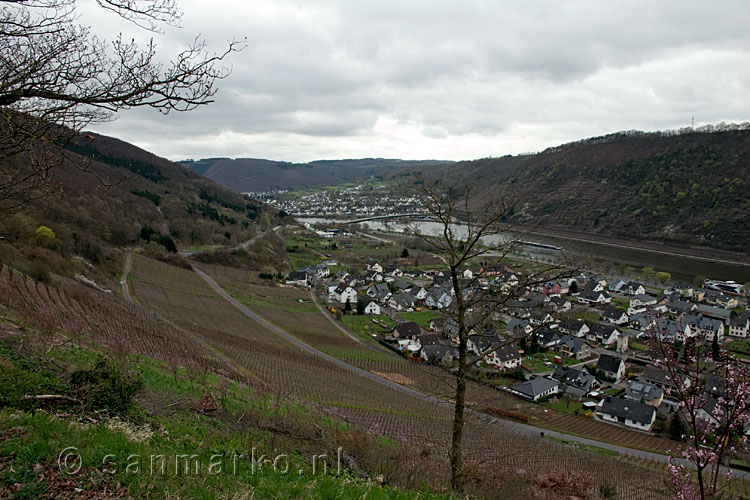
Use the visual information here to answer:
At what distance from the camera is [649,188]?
96750 mm

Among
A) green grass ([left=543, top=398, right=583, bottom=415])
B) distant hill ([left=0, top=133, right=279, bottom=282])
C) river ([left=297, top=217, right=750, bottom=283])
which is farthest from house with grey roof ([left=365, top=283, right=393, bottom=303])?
green grass ([left=543, top=398, right=583, bottom=415])

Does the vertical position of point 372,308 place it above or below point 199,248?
below

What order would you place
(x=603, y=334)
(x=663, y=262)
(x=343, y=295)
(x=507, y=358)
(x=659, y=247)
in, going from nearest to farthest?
1. (x=507, y=358)
2. (x=603, y=334)
3. (x=343, y=295)
4. (x=663, y=262)
5. (x=659, y=247)

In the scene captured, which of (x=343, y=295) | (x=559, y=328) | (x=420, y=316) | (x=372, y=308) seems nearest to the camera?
(x=559, y=328)

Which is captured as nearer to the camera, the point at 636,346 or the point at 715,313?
the point at 636,346

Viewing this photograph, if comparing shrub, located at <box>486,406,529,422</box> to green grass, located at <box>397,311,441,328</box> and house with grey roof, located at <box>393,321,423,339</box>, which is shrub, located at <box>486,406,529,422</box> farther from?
green grass, located at <box>397,311,441,328</box>

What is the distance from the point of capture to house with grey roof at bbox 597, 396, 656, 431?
2048 centimetres

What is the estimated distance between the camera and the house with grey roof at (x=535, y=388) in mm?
22281

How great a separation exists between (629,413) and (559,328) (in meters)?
13.2

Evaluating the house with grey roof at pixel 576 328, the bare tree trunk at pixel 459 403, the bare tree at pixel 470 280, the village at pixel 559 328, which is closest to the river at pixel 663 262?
the village at pixel 559 328

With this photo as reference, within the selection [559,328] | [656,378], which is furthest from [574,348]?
[656,378]

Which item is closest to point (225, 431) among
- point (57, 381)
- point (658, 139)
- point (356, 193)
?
point (57, 381)

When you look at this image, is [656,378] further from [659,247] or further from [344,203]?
[344,203]

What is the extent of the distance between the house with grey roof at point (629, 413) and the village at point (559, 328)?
0.05 meters
